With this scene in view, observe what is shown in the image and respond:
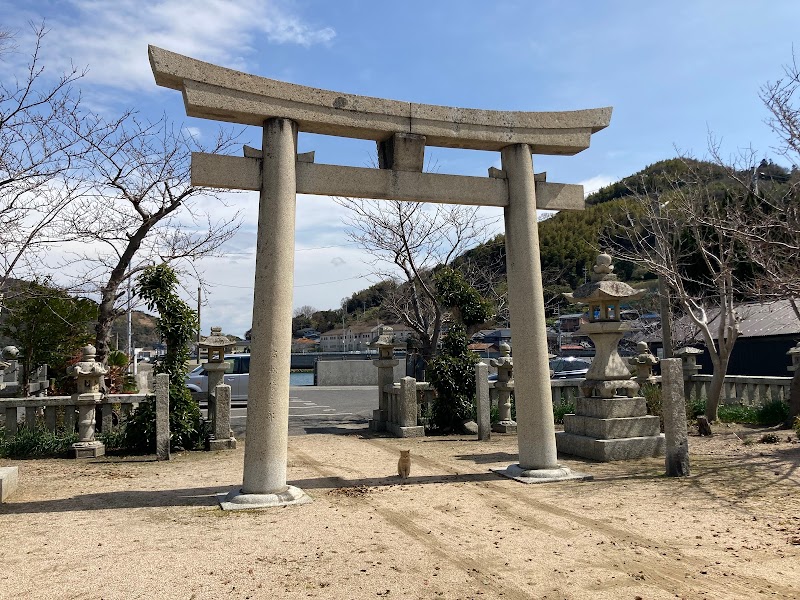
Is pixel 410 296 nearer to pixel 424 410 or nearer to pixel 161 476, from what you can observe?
pixel 424 410

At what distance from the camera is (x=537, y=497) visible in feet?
22.5

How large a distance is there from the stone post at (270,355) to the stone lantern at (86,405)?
534 cm

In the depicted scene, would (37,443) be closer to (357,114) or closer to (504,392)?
(357,114)

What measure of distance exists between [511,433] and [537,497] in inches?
255

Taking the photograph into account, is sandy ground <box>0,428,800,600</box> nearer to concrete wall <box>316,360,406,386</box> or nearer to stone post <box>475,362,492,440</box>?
stone post <box>475,362,492,440</box>

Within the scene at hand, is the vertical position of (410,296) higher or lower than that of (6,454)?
higher

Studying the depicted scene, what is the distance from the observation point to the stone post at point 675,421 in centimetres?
787

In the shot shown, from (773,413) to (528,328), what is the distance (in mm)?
7614

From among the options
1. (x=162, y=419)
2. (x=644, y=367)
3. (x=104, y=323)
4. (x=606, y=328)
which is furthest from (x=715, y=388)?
(x=104, y=323)

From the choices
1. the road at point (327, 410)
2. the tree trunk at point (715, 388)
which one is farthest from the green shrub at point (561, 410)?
the road at point (327, 410)

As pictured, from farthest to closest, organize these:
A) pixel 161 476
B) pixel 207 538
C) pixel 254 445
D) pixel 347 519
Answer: pixel 161 476 < pixel 254 445 < pixel 347 519 < pixel 207 538

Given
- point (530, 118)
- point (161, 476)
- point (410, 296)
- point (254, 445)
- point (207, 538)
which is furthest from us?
point (410, 296)

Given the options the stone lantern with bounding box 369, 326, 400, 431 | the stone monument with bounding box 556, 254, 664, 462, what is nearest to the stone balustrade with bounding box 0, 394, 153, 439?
the stone lantern with bounding box 369, 326, 400, 431

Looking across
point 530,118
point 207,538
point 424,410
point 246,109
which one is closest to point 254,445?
point 207,538
